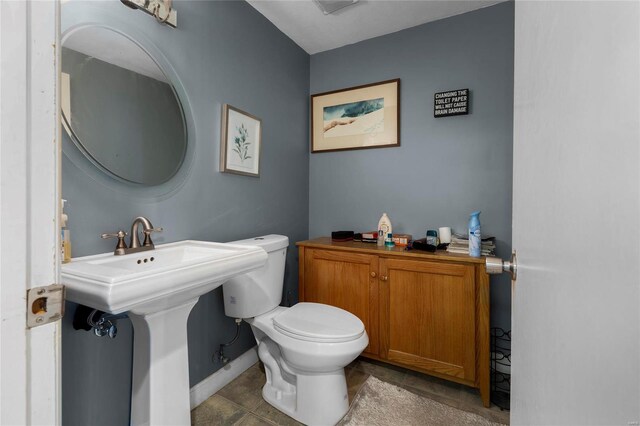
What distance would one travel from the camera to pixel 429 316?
158 cm

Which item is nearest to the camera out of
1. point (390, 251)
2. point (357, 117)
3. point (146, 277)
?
point (146, 277)

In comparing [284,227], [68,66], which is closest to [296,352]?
[284,227]

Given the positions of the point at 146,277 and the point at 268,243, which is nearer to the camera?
the point at 146,277

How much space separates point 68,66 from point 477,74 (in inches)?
86.4

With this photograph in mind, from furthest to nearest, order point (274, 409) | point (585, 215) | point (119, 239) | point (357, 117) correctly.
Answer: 1. point (357, 117)
2. point (274, 409)
3. point (119, 239)
4. point (585, 215)

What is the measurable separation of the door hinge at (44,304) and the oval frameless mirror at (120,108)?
866mm

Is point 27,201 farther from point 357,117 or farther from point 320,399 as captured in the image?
point 357,117

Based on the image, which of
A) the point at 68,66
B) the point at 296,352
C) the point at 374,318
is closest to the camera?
the point at 68,66

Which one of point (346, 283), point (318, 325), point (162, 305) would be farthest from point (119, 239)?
point (346, 283)

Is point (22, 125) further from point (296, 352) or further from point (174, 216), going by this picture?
point (296, 352)

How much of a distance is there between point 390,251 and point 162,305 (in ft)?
4.04

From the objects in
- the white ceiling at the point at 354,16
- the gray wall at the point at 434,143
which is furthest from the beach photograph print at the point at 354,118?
the white ceiling at the point at 354,16

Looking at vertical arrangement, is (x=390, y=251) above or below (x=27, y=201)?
below

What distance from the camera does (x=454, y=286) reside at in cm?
151
